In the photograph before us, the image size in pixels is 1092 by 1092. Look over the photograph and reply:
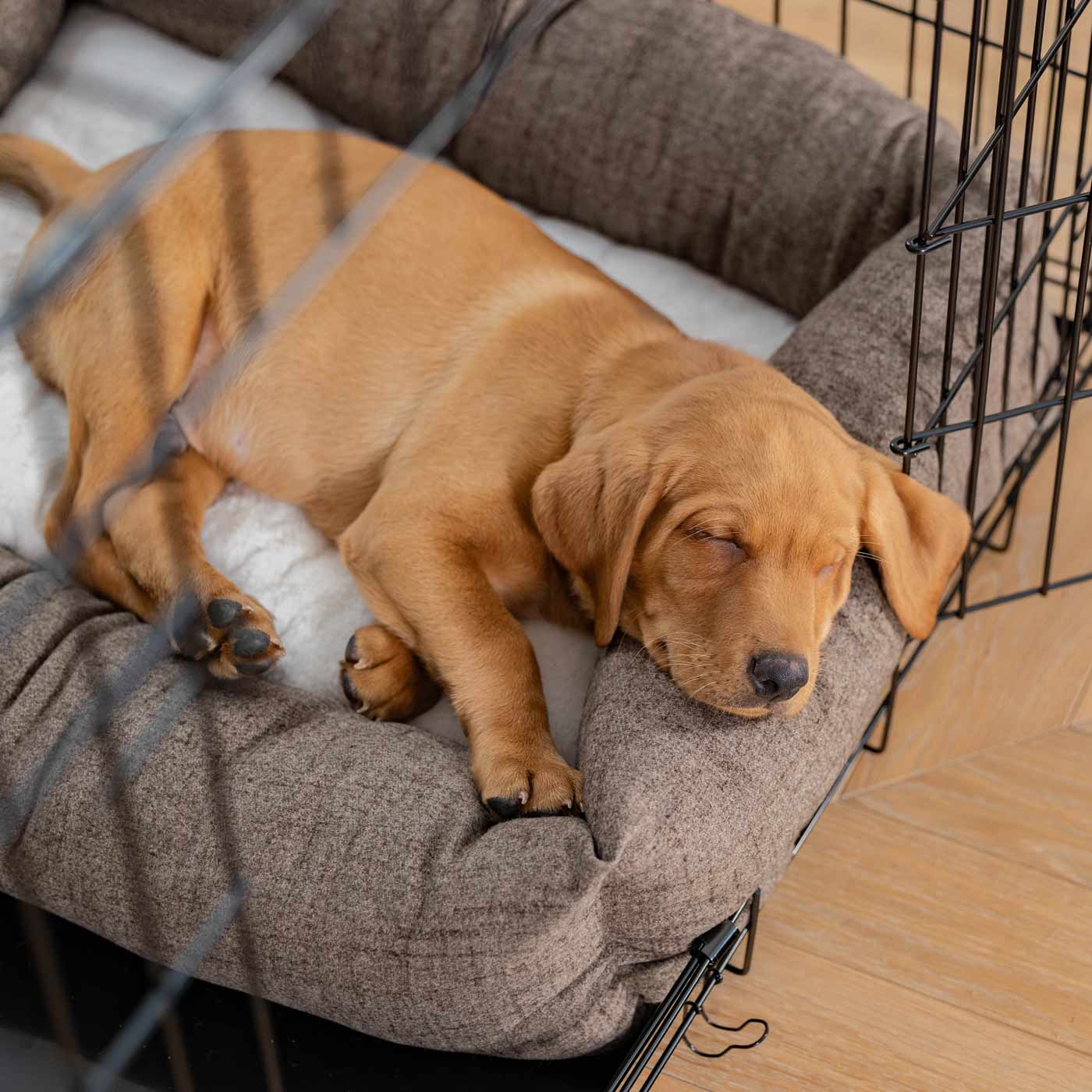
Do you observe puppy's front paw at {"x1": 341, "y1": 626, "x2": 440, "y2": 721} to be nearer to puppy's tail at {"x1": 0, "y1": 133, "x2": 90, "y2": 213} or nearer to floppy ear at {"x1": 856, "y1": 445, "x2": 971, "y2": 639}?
floppy ear at {"x1": 856, "y1": 445, "x2": 971, "y2": 639}

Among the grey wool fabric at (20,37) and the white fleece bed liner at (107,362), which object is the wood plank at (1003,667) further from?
the grey wool fabric at (20,37)

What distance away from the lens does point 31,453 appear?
229 cm

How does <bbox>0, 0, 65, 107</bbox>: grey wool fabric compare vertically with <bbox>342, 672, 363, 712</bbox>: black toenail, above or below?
above

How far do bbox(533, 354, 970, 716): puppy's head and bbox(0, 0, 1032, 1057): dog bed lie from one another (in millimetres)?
71

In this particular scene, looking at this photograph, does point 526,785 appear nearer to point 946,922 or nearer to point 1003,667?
point 946,922

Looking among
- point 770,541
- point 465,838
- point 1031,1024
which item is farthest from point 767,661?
point 1031,1024

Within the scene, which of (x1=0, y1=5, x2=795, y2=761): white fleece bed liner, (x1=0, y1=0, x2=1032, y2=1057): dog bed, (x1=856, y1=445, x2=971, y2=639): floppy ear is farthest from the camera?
(x1=0, y1=5, x2=795, y2=761): white fleece bed liner

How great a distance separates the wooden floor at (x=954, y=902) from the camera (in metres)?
1.84

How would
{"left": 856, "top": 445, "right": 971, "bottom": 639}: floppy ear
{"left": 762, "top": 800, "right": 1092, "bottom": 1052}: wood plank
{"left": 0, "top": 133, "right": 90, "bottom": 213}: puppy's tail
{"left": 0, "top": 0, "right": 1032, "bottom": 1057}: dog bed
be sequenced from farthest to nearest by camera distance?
{"left": 0, "top": 133, "right": 90, "bottom": 213}: puppy's tail
{"left": 762, "top": 800, "right": 1092, "bottom": 1052}: wood plank
{"left": 856, "top": 445, "right": 971, "bottom": 639}: floppy ear
{"left": 0, "top": 0, "right": 1032, "bottom": 1057}: dog bed

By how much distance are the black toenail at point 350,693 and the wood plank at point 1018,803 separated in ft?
2.75

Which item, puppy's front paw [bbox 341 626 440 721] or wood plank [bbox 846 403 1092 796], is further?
wood plank [bbox 846 403 1092 796]

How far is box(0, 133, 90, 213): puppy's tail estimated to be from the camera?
2.38 metres

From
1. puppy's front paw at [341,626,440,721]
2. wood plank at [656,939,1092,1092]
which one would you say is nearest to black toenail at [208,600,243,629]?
puppy's front paw at [341,626,440,721]

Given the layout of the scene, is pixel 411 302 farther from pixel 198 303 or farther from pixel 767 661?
pixel 767 661
